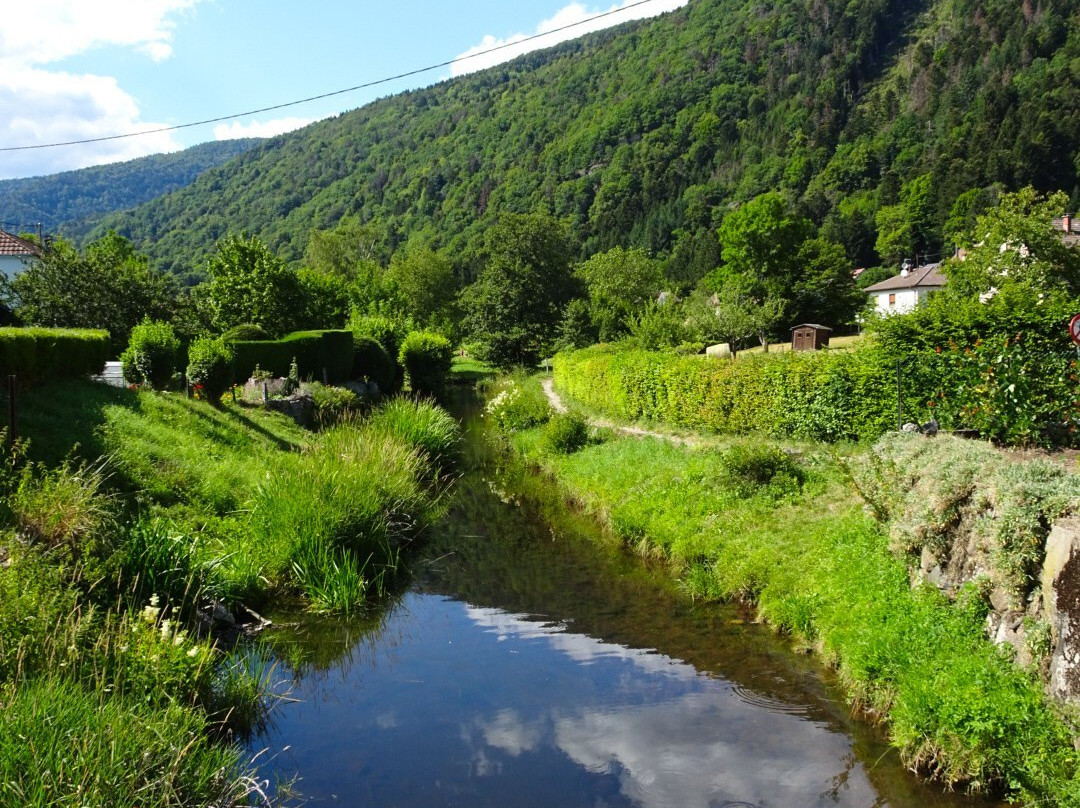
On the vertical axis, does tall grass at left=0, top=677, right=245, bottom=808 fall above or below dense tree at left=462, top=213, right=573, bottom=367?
above

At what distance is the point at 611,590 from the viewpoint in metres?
11.2

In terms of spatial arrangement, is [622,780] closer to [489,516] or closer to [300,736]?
[300,736]

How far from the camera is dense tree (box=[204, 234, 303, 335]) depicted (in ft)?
135

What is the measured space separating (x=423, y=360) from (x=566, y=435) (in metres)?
24.4

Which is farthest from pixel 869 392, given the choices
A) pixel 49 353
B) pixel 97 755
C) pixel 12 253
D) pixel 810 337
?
pixel 12 253

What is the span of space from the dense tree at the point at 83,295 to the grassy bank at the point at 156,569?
19077 mm

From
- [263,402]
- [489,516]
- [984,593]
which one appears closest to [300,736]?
[984,593]

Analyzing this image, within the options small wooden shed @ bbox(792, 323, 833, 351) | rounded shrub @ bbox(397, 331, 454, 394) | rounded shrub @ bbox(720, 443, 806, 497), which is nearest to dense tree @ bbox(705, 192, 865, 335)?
small wooden shed @ bbox(792, 323, 833, 351)

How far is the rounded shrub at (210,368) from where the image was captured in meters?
18.9

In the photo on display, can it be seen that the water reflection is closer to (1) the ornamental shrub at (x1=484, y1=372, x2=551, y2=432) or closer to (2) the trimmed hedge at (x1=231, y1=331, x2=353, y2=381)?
(1) the ornamental shrub at (x1=484, y1=372, x2=551, y2=432)

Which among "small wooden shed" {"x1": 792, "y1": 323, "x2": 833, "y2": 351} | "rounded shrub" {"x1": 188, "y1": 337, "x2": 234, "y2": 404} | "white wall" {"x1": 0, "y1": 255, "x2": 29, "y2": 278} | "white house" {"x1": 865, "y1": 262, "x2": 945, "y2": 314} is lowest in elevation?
"white house" {"x1": 865, "y1": 262, "x2": 945, "y2": 314}

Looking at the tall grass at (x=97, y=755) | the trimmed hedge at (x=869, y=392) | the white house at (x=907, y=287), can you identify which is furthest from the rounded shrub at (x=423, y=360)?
the white house at (x=907, y=287)

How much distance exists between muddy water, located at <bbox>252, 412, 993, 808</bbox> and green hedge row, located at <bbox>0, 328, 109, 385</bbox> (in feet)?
26.7

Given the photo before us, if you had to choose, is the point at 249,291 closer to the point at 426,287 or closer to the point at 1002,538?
the point at 426,287
